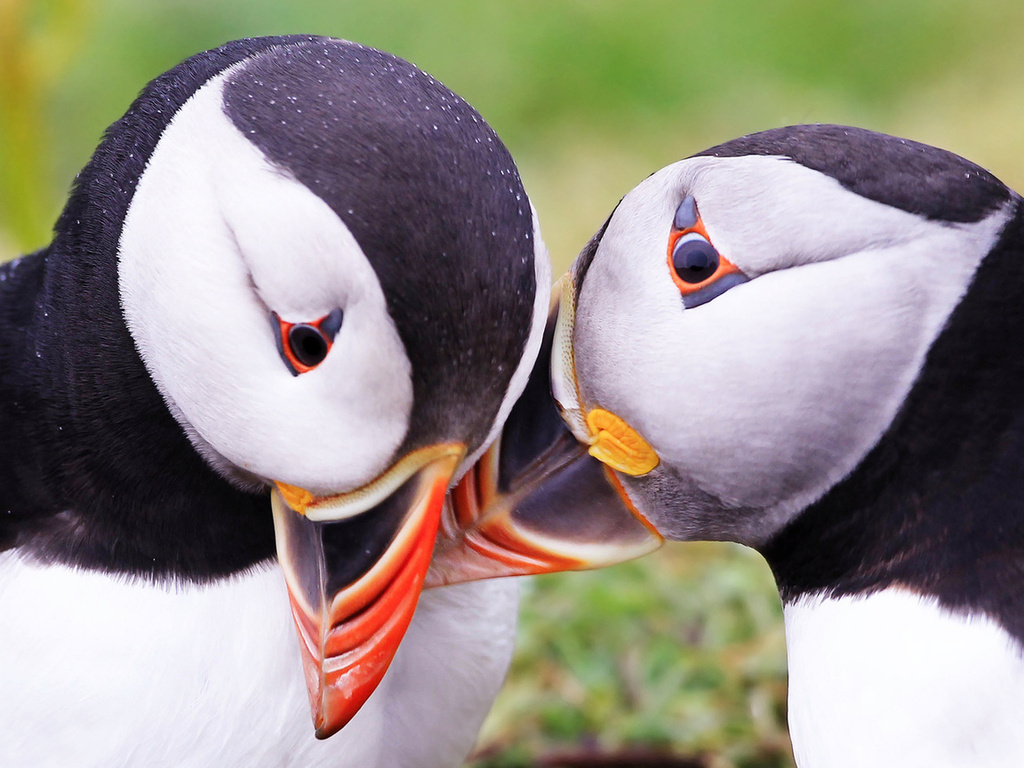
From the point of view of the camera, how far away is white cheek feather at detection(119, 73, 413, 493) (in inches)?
60.7

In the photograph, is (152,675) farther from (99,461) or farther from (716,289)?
(716,289)

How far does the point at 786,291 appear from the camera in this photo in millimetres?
1678

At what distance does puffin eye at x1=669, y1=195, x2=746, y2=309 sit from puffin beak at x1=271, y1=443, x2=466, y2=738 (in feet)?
1.19

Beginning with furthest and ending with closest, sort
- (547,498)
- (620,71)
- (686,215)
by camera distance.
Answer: (620,71), (547,498), (686,215)

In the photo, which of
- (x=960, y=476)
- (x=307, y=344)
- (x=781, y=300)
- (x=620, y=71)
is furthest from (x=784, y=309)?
(x=620, y=71)

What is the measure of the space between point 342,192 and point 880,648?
2.94ft

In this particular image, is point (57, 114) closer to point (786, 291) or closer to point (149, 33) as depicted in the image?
point (149, 33)

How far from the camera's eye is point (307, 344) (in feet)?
5.15

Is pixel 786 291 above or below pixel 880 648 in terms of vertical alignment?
above

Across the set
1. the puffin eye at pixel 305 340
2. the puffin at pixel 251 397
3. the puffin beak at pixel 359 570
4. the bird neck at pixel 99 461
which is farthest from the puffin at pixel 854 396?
the bird neck at pixel 99 461

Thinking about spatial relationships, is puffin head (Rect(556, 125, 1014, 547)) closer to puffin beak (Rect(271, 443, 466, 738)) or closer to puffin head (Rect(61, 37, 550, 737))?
puffin head (Rect(61, 37, 550, 737))

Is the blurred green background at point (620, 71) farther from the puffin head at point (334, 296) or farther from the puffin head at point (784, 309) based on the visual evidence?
the puffin head at point (334, 296)

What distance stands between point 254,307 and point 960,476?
94cm

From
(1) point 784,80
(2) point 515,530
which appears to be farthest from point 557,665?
(1) point 784,80
